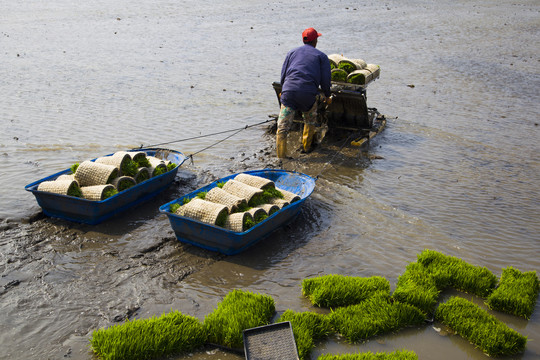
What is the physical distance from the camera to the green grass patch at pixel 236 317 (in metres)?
5.88

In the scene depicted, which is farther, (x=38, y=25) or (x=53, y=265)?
(x=38, y=25)

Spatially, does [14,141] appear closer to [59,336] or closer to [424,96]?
[59,336]

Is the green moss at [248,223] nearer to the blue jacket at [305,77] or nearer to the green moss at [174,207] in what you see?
the green moss at [174,207]

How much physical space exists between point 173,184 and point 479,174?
6.52 metres

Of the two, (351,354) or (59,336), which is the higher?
(59,336)

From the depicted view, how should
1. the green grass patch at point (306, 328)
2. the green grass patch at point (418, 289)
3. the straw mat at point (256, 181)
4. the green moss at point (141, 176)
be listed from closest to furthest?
the green grass patch at point (306, 328) < the green grass patch at point (418, 289) < the straw mat at point (256, 181) < the green moss at point (141, 176)

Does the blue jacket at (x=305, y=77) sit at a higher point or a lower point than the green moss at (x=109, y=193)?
higher

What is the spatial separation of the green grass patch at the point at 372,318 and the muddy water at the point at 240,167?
0.42 ft

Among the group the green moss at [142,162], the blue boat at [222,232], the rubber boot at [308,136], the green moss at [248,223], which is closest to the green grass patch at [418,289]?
the blue boat at [222,232]

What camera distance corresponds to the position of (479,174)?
1138 centimetres

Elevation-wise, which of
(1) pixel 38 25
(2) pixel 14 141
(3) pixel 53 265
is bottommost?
(3) pixel 53 265

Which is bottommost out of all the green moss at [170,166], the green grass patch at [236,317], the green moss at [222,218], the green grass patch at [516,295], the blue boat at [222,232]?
the green grass patch at [516,295]

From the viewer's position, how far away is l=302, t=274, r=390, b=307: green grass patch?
21.9 ft

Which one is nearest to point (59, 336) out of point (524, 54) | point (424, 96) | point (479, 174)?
point (479, 174)
